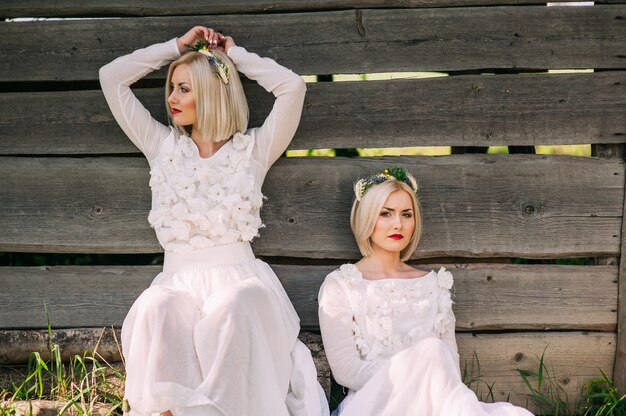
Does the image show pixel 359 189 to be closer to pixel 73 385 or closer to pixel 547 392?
pixel 547 392

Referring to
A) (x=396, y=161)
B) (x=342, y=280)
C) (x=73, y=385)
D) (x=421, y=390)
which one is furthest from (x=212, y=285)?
(x=396, y=161)

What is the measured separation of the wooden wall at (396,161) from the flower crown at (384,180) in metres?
0.19

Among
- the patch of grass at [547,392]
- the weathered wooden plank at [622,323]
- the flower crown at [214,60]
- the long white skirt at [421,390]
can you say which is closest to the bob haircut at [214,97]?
the flower crown at [214,60]

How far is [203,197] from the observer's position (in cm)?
353

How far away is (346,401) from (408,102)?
1.53 meters

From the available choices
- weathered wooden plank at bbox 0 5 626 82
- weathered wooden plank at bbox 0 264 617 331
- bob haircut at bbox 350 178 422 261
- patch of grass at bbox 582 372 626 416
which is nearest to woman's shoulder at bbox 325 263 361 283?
bob haircut at bbox 350 178 422 261

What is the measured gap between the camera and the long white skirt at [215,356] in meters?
2.91

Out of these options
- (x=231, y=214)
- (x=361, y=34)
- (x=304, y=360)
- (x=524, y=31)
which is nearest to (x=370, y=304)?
(x=304, y=360)

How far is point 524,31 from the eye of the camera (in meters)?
3.79

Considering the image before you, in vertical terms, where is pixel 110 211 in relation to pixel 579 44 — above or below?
below

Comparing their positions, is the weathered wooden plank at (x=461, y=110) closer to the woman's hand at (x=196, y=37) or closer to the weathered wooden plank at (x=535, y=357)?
the woman's hand at (x=196, y=37)

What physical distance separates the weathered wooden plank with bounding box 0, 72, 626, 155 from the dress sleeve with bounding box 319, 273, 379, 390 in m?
0.81

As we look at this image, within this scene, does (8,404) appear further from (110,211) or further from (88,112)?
(88,112)

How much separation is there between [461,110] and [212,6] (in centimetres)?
139
